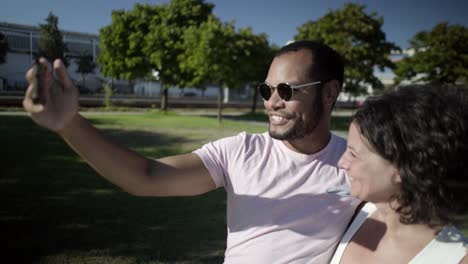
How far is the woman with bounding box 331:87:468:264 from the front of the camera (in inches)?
60.2

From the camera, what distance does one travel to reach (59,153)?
439 inches

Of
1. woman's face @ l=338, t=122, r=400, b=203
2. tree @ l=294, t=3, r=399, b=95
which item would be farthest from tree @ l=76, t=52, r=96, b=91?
tree @ l=294, t=3, r=399, b=95

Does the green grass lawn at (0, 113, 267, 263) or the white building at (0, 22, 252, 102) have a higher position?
the white building at (0, 22, 252, 102)

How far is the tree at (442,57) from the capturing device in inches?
994

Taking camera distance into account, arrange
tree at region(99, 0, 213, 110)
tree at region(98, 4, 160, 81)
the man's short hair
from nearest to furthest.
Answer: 1. the man's short hair
2. tree at region(99, 0, 213, 110)
3. tree at region(98, 4, 160, 81)

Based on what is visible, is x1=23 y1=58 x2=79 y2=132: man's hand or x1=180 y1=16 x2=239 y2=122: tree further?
x1=180 y1=16 x2=239 y2=122: tree

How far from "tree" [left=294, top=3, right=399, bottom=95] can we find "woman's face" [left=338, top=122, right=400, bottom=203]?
81.7 feet

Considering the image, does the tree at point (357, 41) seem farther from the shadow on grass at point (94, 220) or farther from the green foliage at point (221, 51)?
the shadow on grass at point (94, 220)

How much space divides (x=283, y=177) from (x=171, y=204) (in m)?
5.18

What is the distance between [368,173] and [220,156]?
0.74 meters

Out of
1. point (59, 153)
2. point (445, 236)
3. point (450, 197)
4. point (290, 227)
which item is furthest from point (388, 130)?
point (59, 153)

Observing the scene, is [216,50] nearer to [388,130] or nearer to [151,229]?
[151,229]

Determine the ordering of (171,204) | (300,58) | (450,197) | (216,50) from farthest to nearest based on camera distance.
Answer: (216,50) → (171,204) → (300,58) → (450,197)

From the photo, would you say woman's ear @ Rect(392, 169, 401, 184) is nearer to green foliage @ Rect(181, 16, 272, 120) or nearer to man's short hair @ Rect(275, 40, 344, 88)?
man's short hair @ Rect(275, 40, 344, 88)
